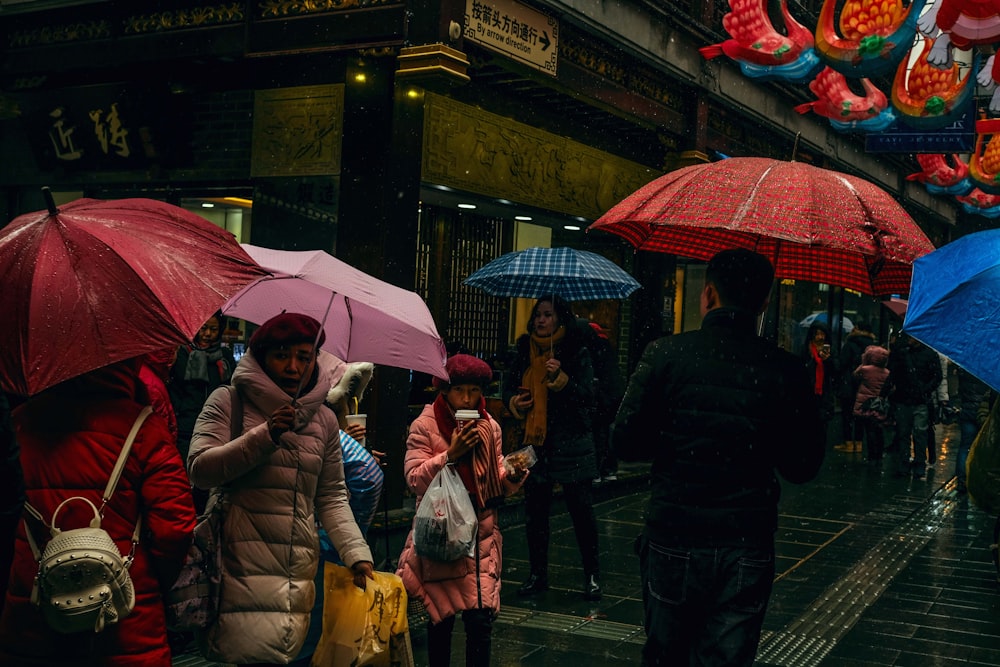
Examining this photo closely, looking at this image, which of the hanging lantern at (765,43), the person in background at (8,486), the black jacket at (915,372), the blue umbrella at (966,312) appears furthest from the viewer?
the black jacket at (915,372)

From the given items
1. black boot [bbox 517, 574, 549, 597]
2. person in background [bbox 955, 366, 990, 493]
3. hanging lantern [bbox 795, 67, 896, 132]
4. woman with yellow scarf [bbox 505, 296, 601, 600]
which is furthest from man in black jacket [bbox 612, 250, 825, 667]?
person in background [bbox 955, 366, 990, 493]

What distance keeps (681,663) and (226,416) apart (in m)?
1.92

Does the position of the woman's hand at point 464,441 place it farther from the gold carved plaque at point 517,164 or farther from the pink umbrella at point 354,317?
the gold carved plaque at point 517,164

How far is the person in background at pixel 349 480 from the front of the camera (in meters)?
4.17

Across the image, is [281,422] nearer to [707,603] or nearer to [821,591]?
[707,603]

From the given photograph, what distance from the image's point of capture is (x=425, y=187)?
1038 cm

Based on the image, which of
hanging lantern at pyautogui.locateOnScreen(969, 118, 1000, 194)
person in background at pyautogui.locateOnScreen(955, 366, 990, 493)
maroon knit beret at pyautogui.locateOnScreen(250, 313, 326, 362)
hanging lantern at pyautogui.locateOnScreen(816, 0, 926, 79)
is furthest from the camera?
hanging lantern at pyautogui.locateOnScreen(969, 118, 1000, 194)

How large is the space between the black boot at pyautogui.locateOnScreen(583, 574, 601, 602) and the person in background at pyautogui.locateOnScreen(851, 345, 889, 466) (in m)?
9.98

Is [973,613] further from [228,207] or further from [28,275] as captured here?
[228,207]

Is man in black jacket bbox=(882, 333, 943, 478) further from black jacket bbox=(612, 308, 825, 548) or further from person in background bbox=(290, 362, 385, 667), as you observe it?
black jacket bbox=(612, 308, 825, 548)

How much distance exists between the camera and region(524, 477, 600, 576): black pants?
743 cm

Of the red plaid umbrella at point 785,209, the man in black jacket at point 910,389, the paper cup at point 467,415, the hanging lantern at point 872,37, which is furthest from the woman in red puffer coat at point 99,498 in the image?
the man in black jacket at point 910,389

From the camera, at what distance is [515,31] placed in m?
9.97

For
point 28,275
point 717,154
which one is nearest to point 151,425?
point 28,275
